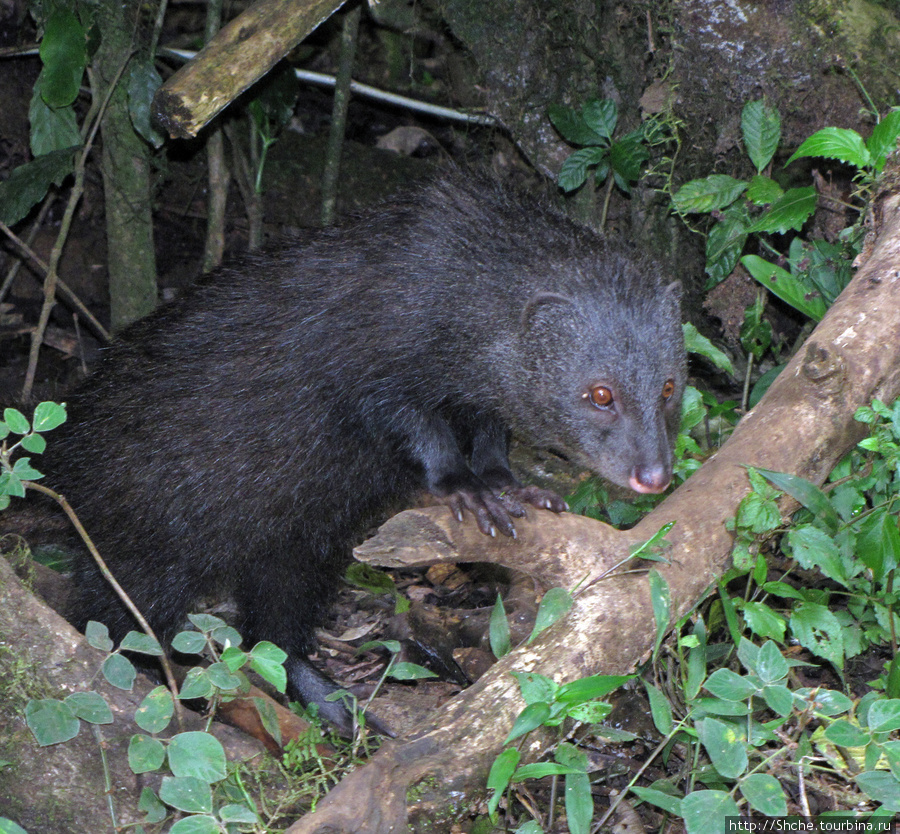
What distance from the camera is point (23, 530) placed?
183 inches

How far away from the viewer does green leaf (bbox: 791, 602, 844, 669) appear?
3.22 metres

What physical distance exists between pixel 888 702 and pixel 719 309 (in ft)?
10.0

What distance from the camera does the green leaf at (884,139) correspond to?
387 centimetres

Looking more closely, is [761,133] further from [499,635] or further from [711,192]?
[499,635]

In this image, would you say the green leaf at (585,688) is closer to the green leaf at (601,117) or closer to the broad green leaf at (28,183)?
the green leaf at (601,117)

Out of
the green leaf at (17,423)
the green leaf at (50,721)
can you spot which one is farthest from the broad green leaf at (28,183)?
the green leaf at (50,721)

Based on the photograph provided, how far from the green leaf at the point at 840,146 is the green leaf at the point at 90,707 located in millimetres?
3263

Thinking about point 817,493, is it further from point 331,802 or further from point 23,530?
point 23,530

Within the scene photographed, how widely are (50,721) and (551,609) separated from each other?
1.45 meters

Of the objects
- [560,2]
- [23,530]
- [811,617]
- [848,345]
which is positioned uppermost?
[560,2]

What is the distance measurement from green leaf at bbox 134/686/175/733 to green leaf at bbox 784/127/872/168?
312cm

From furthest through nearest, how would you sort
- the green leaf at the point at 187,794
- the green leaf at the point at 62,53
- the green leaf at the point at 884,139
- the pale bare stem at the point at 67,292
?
the pale bare stem at the point at 67,292 < the green leaf at the point at 62,53 < the green leaf at the point at 884,139 < the green leaf at the point at 187,794

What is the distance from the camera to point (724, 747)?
2.70 metres

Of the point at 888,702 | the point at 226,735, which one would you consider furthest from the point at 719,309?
the point at 226,735
